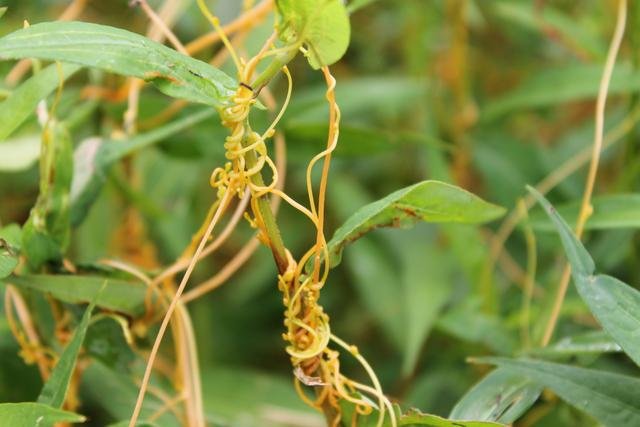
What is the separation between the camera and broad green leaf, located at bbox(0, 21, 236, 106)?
0.34 metres

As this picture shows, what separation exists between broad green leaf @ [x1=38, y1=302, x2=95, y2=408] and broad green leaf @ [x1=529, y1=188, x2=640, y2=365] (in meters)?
0.22

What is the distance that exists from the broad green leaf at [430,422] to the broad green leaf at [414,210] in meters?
0.08

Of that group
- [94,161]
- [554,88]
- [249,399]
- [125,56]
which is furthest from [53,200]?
[554,88]

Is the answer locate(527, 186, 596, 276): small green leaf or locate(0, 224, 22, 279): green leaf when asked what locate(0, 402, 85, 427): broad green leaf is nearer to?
locate(0, 224, 22, 279): green leaf

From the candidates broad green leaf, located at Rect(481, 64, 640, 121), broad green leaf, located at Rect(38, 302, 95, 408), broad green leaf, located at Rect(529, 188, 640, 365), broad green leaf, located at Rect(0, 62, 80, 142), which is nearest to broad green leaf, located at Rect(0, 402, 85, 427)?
broad green leaf, located at Rect(38, 302, 95, 408)

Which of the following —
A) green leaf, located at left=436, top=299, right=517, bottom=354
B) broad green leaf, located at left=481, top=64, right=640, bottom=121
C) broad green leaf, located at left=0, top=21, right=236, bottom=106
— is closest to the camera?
broad green leaf, located at left=0, top=21, right=236, bottom=106

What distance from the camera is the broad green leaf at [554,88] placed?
0.73 metres

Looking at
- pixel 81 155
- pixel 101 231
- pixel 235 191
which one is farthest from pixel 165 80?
pixel 101 231

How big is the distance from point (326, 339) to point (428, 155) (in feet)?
1.11

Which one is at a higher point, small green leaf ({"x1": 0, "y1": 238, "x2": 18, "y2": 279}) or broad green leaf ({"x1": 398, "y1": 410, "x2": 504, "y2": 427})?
small green leaf ({"x1": 0, "y1": 238, "x2": 18, "y2": 279})

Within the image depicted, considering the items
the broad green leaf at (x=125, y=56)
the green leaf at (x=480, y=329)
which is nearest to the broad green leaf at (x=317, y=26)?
the broad green leaf at (x=125, y=56)

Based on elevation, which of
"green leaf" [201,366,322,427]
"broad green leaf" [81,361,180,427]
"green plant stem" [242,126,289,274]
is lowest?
"green leaf" [201,366,322,427]

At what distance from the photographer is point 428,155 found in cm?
72

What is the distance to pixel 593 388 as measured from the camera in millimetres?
410
